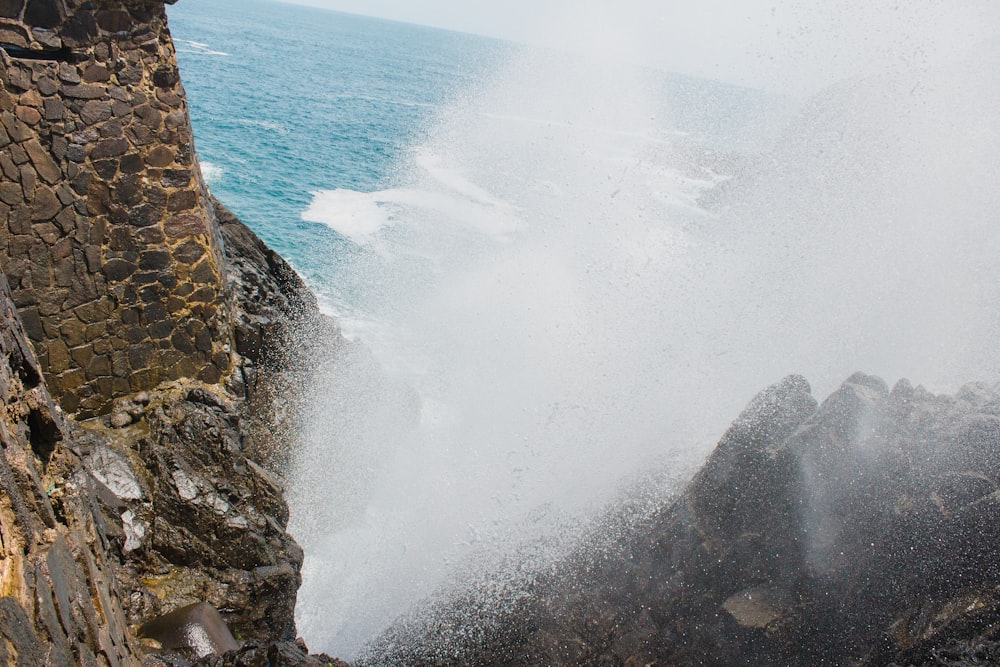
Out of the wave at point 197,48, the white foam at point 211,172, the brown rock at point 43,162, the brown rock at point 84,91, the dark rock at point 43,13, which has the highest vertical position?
the wave at point 197,48

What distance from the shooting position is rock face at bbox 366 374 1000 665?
23.6 feet

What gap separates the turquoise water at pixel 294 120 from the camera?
27.0 meters

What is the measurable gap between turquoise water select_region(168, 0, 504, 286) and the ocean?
11.6 inches

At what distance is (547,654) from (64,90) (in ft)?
27.5

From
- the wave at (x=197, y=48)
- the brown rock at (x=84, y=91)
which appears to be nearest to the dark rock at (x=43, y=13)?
the brown rock at (x=84, y=91)

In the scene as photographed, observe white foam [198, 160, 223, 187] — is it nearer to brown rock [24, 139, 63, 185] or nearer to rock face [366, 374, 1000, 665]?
brown rock [24, 139, 63, 185]

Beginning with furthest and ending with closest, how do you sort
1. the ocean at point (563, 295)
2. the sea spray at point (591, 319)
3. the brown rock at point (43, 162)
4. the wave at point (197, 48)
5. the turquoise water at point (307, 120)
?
the wave at point (197, 48)
the turquoise water at point (307, 120)
the ocean at point (563, 295)
the sea spray at point (591, 319)
the brown rock at point (43, 162)

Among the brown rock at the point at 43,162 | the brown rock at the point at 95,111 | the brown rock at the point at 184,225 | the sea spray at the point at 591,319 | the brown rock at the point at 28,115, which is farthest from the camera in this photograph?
the sea spray at the point at 591,319

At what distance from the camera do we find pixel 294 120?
149 feet

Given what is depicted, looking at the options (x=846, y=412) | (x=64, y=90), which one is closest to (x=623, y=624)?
(x=846, y=412)

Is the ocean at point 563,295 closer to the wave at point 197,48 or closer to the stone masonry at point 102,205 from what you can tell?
the stone masonry at point 102,205

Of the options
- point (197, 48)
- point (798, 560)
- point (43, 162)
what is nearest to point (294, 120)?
point (197, 48)

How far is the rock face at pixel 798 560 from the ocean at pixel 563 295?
4.56 ft

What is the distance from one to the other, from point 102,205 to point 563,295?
1531 cm
